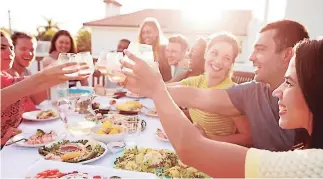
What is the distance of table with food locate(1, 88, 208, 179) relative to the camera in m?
1.39

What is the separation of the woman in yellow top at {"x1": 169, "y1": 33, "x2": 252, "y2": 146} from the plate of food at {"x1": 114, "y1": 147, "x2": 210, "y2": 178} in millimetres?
659

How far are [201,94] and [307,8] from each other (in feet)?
8.38

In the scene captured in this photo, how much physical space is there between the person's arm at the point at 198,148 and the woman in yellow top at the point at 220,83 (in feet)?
3.61

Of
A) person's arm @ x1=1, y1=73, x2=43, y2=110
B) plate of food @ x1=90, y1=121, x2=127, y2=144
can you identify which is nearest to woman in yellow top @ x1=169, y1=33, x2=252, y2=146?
plate of food @ x1=90, y1=121, x2=127, y2=144

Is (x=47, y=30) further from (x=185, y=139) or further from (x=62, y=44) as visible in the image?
(x=185, y=139)

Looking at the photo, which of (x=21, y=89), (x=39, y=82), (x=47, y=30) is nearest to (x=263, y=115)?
(x=39, y=82)

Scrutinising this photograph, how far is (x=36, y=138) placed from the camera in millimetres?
1904

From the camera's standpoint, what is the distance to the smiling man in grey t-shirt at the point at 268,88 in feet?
6.03

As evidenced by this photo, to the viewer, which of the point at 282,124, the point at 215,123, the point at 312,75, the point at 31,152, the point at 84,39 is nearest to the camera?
the point at 312,75

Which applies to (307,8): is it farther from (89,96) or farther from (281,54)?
(89,96)

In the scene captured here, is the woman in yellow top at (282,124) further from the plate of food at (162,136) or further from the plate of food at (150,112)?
the plate of food at (150,112)

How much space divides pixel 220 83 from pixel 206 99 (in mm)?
468

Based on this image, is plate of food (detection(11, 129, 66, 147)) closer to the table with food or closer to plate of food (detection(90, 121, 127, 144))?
the table with food

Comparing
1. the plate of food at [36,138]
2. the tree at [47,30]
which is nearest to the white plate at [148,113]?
the plate of food at [36,138]
